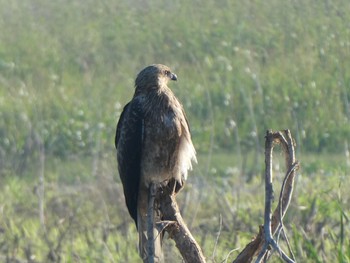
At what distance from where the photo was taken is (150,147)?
558cm

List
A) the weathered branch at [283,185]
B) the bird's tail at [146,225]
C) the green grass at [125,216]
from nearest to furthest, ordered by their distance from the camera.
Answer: the weathered branch at [283,185], the bird's tail at [146,225], the green grass at [125,216]

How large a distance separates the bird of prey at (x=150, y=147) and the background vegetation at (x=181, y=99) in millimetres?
1111

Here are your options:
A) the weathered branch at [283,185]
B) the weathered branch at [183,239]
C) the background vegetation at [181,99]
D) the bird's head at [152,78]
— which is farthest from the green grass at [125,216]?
the weathered branch at [283,185]

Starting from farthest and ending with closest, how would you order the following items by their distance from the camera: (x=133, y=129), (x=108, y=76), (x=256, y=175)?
(x=108, y=76), (x=256, y=175), (x=133, y=129)

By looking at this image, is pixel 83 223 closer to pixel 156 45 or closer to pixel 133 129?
pixel 133 129

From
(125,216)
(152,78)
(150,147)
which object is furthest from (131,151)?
(125,216)

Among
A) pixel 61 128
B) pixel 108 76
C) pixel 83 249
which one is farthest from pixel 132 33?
pixel 83 249

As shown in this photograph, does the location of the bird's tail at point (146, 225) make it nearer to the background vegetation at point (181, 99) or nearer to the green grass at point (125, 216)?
the green grass at point (125, 216)

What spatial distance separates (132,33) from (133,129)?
1125 centimetres

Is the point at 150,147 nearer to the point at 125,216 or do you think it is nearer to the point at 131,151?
the point at 131,151

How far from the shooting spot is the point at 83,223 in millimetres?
9438

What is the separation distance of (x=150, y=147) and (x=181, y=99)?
712 cm

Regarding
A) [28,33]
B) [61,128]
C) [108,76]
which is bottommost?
[61,128]

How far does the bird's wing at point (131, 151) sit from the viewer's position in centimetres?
557
